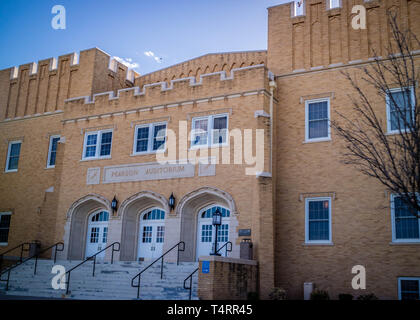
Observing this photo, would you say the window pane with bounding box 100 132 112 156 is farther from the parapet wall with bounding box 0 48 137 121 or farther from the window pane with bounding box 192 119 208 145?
the window pane with bounding box 192 119 208 145

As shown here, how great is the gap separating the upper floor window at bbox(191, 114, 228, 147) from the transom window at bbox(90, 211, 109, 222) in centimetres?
631

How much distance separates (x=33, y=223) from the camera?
27875 millimetres

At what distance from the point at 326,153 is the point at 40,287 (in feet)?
44.1

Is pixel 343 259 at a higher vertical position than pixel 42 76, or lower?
lower

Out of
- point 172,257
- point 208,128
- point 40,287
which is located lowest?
point 40,287

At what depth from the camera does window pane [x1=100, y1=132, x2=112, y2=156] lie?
25438mm

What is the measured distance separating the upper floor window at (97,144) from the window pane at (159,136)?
2705 mm

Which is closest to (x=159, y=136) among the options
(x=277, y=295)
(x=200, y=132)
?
(x=200, y=132)

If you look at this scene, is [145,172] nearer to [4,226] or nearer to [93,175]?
[93,175]

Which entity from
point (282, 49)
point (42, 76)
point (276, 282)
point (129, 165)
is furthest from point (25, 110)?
point (276, 282)
